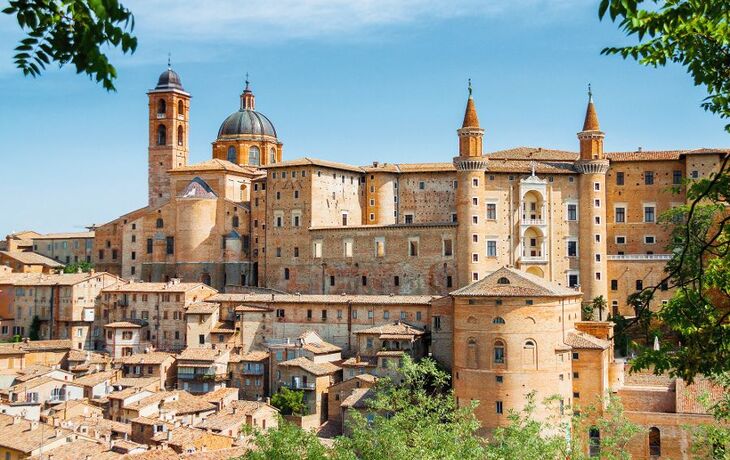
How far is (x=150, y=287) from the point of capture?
54.1 meters

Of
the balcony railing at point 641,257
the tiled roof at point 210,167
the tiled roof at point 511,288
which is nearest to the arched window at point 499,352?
the tiled roof at point 511,288

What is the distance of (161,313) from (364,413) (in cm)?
1795

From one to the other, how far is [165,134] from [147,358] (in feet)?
77.0

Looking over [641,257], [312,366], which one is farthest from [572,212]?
[312,366]

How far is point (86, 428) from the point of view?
3800 cm

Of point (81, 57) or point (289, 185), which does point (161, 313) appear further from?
point (81, 57)

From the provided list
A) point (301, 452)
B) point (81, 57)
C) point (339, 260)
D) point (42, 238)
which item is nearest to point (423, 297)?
point (339, 260)

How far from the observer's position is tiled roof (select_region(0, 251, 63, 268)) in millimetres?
65812

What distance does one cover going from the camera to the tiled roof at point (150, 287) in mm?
Answer: 52816

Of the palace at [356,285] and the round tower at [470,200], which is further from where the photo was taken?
the round tower at [470,200]

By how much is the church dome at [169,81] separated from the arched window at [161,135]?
3.25 meters

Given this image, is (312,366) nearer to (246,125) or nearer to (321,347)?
(321,347)

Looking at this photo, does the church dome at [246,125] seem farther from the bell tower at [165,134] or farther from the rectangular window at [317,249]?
the rectangular window at [317,249]

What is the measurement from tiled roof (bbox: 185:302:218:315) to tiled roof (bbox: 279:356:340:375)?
7201 millimetres
